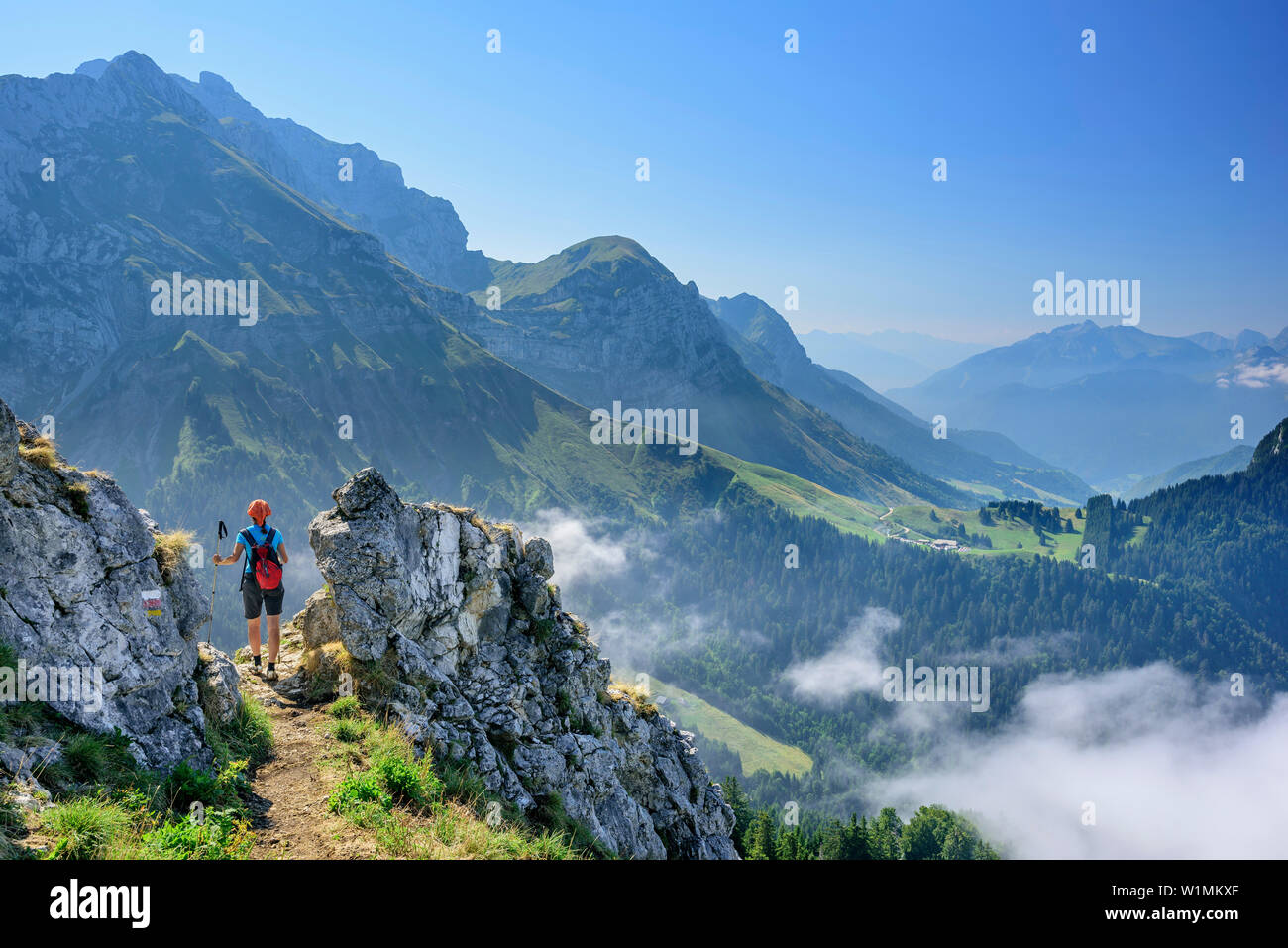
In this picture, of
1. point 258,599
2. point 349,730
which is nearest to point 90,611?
point 258,599

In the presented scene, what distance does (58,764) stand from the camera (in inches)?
378

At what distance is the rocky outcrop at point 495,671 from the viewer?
17578 millimetres

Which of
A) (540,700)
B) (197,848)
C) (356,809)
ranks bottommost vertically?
(540,700)

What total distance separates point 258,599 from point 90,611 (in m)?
4.66

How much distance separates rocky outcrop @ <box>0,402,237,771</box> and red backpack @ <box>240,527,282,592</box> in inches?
79.9

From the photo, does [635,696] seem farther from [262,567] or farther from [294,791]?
[294,791]

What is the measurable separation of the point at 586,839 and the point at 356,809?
24.5 ft

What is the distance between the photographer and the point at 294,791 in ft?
39.2

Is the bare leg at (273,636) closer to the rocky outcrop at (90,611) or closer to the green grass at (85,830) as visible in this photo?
the rocky outcrop at (90,611)

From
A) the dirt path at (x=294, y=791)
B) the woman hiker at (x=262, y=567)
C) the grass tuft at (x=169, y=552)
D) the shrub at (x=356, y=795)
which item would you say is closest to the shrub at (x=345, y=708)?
the dirt path at (x=294, y=791)

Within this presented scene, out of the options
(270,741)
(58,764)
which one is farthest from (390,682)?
(58,764)

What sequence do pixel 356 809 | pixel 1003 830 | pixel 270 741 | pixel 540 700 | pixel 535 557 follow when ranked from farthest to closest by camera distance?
pixel 1003 830 → pixel 535 557 → pixel 540 700 → pixel 270 741 → pixel 356 809
